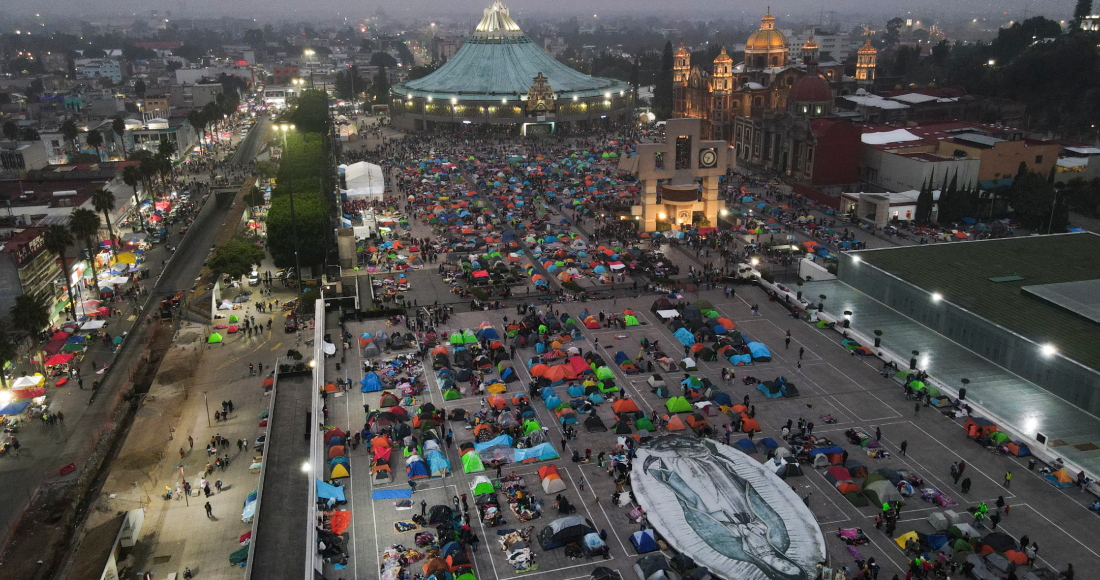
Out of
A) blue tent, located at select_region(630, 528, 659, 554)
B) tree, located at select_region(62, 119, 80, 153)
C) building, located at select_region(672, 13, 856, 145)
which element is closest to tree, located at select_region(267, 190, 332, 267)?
blue tent, located at select_region(630, 528, 659, 554)

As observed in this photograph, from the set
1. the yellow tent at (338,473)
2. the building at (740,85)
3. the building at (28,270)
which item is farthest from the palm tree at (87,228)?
the building at (740,85)

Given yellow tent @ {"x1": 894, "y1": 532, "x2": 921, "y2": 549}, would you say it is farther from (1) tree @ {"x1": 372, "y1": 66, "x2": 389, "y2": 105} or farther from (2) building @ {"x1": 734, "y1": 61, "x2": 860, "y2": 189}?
(1) tree @ {"x1": 372, "y1": 66, "x2": 389, "y2": 105}

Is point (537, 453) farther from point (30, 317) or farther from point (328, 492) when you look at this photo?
point (30, 317)

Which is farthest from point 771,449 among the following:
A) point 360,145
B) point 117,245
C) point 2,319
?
point 360,145

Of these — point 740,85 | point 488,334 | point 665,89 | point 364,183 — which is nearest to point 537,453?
point 488,334

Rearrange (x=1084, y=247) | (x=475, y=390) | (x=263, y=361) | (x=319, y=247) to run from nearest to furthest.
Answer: (x=475, y=390), (x=263, y=361), (x=1084, y=247), (x=319, y=247)

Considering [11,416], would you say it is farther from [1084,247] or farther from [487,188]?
[1084,247]

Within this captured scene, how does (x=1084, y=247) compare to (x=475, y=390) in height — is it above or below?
above
